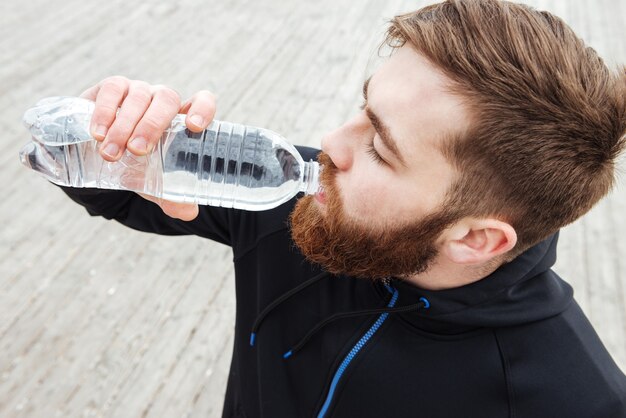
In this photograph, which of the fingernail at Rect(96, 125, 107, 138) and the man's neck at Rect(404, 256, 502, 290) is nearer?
the fingernail at Rect(96, 125, 107, 138)

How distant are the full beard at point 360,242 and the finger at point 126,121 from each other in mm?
409

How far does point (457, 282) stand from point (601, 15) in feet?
17.9

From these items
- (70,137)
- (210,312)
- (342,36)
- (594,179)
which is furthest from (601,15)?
(70,137)

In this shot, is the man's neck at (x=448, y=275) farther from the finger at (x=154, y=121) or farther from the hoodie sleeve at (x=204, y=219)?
the finger at (x=154, y=121)

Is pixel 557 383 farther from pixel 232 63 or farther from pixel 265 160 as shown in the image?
pixel 232 63

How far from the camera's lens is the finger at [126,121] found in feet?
3.84

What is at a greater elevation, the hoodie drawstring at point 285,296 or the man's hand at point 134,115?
the man's hand at point 134,115

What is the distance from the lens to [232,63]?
14.8ft

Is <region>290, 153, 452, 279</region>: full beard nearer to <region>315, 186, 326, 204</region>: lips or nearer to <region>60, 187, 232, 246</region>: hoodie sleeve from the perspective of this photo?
<region>315, 186, 326, 204</region>: lips

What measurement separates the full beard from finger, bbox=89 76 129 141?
0.45 metres

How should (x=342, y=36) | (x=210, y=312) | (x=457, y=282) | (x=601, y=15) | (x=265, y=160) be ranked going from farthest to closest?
(x=601, y=15)
(x=342, y=36)
(x=210, y=312)
(x=265, y=160)
(x=457, y=282)

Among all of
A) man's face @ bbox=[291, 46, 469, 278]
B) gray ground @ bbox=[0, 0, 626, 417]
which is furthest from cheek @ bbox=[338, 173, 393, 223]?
gray ground @ bbox=[0, 0, 626, 417]

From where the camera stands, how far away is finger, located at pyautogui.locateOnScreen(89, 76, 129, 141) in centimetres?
119

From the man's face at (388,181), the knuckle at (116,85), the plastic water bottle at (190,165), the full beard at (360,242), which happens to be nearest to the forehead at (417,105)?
the man's face at (388,181)
